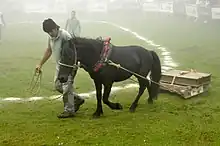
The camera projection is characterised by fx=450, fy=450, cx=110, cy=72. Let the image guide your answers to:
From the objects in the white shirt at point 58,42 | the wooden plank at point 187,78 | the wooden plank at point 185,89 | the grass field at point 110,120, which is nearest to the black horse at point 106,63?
the white shirt at point 58,42

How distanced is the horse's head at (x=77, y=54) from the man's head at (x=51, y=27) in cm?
37

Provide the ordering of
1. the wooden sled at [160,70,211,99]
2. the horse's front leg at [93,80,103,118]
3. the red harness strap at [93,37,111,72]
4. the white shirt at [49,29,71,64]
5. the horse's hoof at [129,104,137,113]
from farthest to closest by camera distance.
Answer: the wooden sled at [160,70,211,99] → the horse's hoof at [129,104,137,113] → the horse's front leg at [93,80,103,118] → the red harness strap at [93,37,111,72] → the white shirt at [49,29,71,64]

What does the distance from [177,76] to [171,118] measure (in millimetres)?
2851

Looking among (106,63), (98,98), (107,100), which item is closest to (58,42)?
(106,63)

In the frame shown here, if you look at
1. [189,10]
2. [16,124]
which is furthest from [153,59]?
[189,10]

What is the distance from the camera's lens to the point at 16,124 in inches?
367

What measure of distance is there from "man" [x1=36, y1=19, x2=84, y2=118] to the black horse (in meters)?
0.31

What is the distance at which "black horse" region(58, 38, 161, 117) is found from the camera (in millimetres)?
8844

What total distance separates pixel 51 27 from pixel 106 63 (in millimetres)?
1379

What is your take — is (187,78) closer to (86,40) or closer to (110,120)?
(110,120)

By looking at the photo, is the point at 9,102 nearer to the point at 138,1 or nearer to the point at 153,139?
the point at 153,139

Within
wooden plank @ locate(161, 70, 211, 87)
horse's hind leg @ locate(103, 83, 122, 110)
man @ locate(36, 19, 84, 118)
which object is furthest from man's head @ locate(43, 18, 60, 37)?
wooden plank @ locate(161, 70, 211, 87)

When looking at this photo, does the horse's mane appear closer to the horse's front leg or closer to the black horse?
the black horse

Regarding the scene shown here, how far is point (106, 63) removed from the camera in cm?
940
